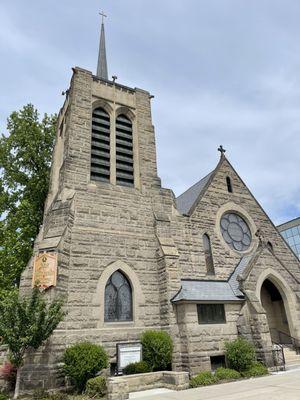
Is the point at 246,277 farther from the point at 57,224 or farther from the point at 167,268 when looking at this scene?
the point at 57,224

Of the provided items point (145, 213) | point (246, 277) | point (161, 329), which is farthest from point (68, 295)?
point (246, 277)

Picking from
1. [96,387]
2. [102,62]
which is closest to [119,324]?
[96,387]

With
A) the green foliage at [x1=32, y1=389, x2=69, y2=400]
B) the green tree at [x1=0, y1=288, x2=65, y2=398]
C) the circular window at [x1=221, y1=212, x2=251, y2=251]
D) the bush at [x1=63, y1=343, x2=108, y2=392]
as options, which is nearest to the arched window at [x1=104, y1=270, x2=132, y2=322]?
the bush at [x1=63, y1=343, x2=108, y2=392]

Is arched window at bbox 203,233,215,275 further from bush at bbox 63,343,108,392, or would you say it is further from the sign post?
bush at bbox 63,343,108,392

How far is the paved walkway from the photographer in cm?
786

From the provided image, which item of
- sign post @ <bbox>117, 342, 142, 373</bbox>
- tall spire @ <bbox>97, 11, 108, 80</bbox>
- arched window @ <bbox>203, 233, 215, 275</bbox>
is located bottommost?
sign post @ <bbox>117, 342, 142, 373</bbox>

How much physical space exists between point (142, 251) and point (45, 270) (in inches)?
179

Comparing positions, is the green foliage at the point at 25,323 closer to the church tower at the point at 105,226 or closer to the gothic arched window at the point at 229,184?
the church tower at the point at 105,226

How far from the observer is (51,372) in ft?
35.0

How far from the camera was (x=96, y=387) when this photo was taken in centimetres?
986

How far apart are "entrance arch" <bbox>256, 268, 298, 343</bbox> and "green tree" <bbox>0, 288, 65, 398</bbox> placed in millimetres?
9281

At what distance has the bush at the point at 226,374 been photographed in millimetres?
11445

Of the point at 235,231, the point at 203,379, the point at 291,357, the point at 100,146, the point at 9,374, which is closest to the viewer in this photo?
the point at 203,379

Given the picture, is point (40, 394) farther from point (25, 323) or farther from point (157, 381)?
point (157, 381)
